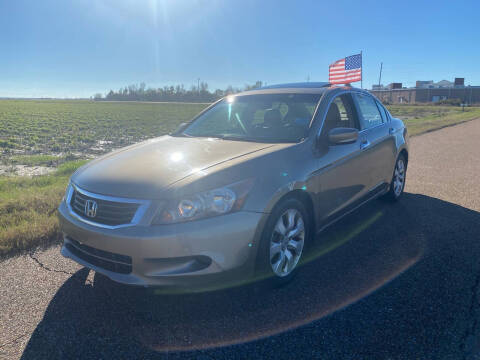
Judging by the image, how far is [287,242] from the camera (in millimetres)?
3021

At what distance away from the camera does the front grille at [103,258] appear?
2.52 metres

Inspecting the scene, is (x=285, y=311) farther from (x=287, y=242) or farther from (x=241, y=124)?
(x=241, y=124)

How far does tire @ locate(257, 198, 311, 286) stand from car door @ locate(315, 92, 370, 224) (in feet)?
0.95

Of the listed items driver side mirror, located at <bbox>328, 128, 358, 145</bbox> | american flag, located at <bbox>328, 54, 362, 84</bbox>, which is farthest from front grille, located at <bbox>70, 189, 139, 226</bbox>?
american flag, located at <bbox>328, 54, 362, 84</bbox>

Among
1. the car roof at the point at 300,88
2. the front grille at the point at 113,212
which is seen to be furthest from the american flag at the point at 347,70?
the front grille at the point at 113,212

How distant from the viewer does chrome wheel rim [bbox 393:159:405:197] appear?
17.2 feet

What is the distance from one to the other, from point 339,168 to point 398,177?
2187mm

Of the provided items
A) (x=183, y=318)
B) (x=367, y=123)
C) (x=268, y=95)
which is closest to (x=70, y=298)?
(x=183, y=318)

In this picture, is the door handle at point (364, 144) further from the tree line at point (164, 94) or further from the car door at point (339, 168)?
the tree line at point (164, 94)

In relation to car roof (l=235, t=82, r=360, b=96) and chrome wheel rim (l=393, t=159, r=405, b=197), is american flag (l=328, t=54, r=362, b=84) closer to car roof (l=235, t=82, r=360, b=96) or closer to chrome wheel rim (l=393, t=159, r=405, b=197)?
chrome wheel rim (l=393, t=159, r=405, b=197)

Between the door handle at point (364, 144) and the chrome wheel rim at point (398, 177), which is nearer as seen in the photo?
the door handle at point (364, 144)

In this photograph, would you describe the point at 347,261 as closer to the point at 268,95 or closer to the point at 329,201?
the point at 329,201

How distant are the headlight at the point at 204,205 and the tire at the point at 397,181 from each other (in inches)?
130

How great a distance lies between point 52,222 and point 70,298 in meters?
1.64
